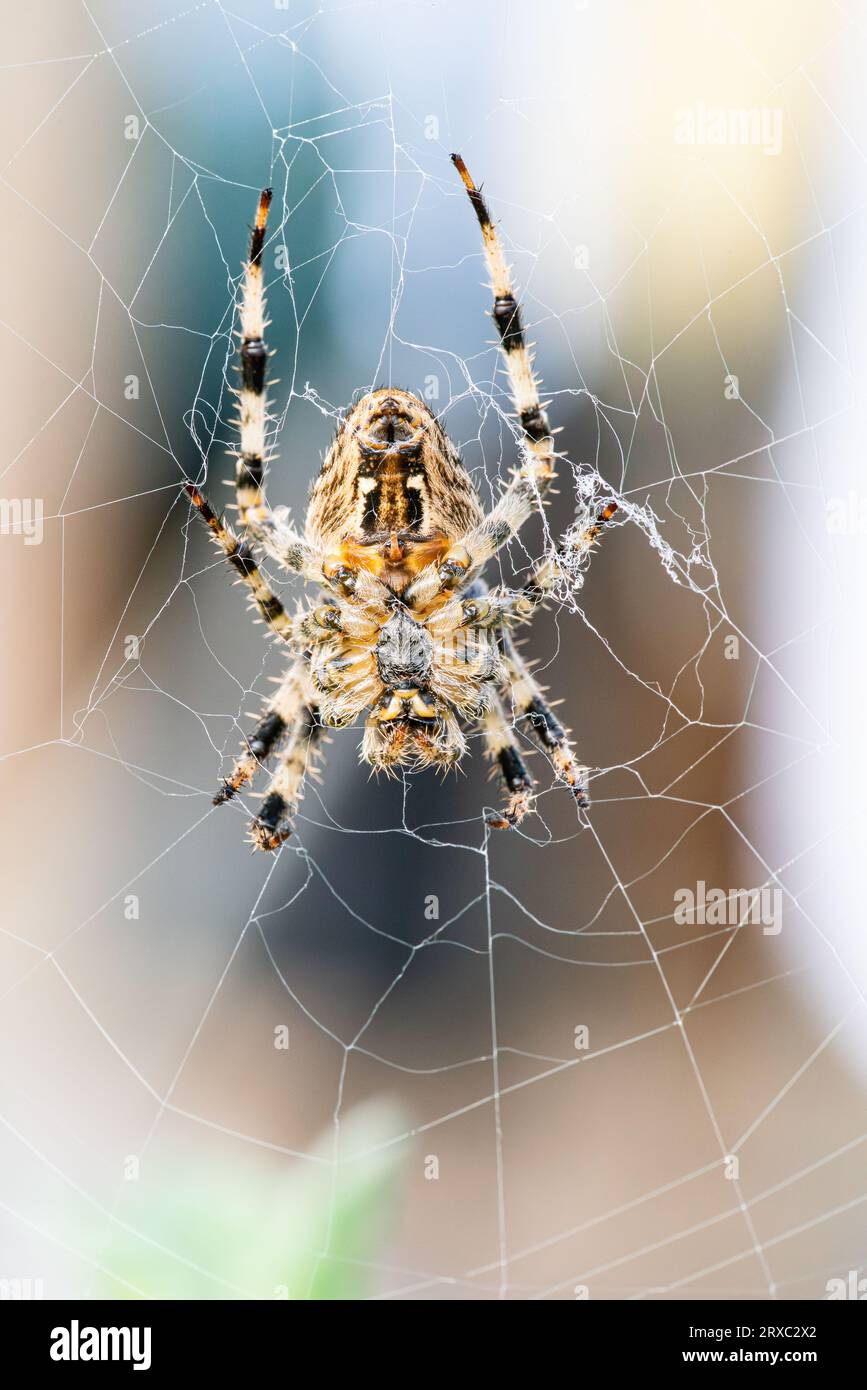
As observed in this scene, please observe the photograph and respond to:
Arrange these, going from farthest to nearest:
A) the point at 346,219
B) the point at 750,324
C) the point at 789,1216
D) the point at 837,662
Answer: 1. the point at 789,1216
2. the point at 750,324
3. the point at 837,662
4. the point at 346,219

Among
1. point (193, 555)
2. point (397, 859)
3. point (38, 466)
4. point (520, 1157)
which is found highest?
point (38, 466)

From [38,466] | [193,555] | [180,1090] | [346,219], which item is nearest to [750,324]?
[346,219]

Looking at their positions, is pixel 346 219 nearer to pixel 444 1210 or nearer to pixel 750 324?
pixel 750 324

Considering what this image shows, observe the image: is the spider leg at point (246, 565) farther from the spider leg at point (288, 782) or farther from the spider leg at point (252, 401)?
the spider leg at point (288, 782)

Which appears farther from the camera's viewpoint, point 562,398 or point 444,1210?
point 444,1210

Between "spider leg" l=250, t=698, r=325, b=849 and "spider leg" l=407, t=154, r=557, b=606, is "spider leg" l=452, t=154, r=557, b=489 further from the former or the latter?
"spider leg" l=250, t=698, r=325, b=849

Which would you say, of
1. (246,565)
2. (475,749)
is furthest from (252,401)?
(475,749)

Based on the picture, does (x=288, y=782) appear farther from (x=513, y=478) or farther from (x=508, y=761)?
(x=513, y=478)
